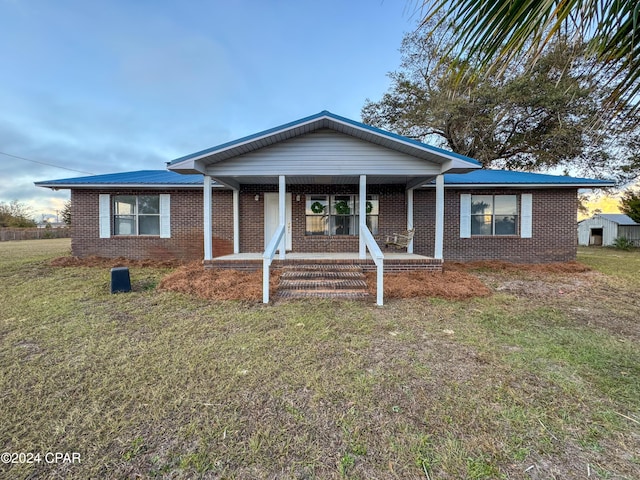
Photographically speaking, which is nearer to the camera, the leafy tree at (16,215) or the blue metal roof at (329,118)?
the blue metal roof at (329,118)

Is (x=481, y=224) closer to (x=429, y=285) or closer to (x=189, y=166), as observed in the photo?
(x=429, y=285)

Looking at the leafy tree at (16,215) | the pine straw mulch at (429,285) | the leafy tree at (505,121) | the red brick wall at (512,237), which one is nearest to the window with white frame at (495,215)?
the red brick wall at (512,237)

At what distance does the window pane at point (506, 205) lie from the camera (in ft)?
34.2

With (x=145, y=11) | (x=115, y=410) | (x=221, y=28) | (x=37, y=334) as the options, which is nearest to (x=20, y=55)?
(x=145, y=11)

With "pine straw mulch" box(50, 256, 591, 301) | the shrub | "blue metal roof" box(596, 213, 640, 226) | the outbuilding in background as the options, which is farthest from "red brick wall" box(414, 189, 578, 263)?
"blue metal roof" box(596, 213, 640, 226)

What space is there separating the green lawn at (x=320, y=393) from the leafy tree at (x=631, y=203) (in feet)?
68.5

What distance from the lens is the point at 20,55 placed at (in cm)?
1236

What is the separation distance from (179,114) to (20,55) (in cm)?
734

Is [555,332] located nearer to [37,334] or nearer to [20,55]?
[37,334]

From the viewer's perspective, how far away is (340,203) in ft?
33.3

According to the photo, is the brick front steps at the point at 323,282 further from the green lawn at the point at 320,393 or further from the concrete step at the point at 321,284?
the green lawn at the point at 320,393

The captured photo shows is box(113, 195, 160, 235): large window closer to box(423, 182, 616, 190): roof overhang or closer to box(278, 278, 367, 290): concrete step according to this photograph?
A: box(278, 278, 367, 290): concrete step

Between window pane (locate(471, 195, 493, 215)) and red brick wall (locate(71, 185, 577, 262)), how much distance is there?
0.30m

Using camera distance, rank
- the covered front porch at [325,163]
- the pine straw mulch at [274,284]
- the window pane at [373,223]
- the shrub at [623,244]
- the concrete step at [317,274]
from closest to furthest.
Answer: the pine straw mulch at [274,284], the concrete step at [317,274], the covered front porch at [325,163], the window pane at [373,223], the shrub at [623,244]
